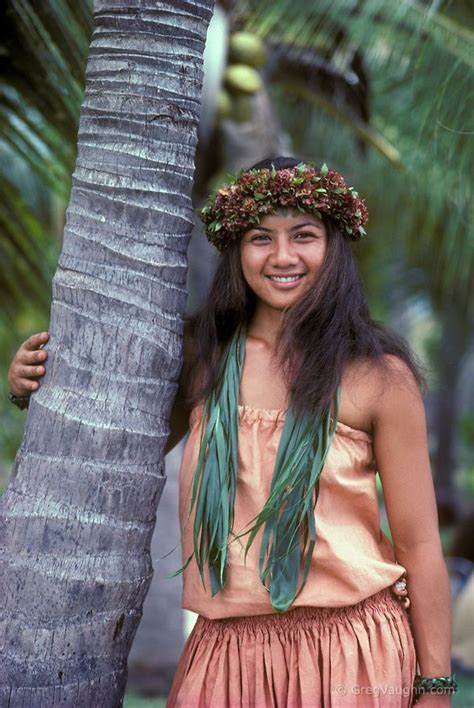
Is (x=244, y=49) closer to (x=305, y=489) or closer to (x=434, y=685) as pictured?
(x=305, y=489)

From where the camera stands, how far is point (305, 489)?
267 centimetres

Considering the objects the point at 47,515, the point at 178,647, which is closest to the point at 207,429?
the point at 47,515

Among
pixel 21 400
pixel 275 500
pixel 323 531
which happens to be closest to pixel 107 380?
pixel 21 400

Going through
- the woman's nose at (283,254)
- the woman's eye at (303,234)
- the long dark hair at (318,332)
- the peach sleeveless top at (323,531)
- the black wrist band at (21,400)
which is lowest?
the peach sleeveless top at (323,531)

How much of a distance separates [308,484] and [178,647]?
367 centimetres

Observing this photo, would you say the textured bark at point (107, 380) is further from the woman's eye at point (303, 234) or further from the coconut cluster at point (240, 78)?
the coconut cluster at point (240, 78)

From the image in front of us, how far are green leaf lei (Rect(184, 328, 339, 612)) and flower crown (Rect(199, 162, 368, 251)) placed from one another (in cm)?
53

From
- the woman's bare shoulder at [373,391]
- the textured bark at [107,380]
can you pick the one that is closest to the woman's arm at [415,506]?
the woman's bare shoulder at [373,391]

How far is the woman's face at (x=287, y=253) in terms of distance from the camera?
9.37 feet

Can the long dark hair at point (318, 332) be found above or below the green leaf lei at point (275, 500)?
above

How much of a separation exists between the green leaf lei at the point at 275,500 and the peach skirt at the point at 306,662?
0.12 metres

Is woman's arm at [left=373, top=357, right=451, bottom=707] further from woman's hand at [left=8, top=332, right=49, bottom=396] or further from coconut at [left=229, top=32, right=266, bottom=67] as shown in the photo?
coconut at [left=229, top=32, right=266, bottom=67]

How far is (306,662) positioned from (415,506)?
520mm

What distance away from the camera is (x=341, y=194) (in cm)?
291
